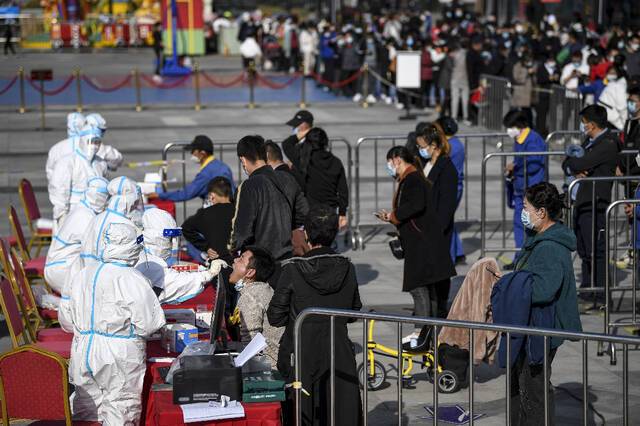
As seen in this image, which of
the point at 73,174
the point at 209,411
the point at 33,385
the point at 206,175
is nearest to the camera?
the point at 209,411

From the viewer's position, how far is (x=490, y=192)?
17.8m

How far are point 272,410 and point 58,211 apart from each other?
6.79 meters

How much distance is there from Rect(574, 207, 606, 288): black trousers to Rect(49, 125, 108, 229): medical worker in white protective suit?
508 centimetres

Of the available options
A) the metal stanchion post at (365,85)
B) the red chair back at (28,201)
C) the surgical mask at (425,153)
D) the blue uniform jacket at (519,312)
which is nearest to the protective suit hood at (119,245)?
the blue uniform jacket at (519,312)

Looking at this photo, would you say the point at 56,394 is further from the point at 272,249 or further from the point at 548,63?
the point at 548,63

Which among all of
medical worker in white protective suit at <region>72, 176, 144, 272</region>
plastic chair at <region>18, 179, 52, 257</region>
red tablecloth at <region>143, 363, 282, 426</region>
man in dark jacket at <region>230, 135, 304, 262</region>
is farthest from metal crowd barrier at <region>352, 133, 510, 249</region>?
red tablecloth at <region>143, 363, 282, 426</region>

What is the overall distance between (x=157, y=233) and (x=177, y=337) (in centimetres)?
170

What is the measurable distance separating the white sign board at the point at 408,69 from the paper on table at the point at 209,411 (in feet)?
68.1

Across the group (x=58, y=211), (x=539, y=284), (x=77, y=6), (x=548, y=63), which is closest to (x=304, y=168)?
(x=58, y=211)

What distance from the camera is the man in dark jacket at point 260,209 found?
9328 millimetres

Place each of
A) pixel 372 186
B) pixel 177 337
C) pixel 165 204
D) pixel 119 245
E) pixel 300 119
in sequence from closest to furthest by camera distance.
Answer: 1. pixel 119 245
2. pixel 177 337
3. pixel 300 119
4. pixel 165 204
5. pixel 372 186

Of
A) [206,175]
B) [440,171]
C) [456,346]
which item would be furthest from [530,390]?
[206,175]

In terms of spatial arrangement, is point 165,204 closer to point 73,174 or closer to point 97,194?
point 73,174

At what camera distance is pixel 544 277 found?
7.24 meters
